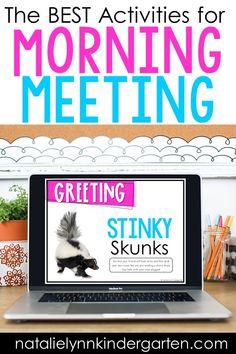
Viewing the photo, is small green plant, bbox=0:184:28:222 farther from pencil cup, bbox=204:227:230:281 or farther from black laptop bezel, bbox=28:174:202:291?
pencil cup, bbox=204:227:230:281

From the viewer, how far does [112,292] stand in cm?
139

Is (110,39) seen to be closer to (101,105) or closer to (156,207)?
(101,105)

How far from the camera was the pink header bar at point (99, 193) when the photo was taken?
1445 millimetres

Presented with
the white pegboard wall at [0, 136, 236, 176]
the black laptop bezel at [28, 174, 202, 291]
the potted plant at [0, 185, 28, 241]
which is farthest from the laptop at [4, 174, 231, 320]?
the white pegboard wall at [0, 136, 236, 176]

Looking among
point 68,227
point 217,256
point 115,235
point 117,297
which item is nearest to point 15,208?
point 68,227

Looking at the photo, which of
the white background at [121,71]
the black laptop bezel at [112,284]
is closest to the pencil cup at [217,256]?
the black laptop bezel at [112,284]

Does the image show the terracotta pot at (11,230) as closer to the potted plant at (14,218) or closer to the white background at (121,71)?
the potted plant at (14,218)

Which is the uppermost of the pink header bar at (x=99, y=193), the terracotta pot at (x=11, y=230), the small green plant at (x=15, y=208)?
the pink header bar at (x=99, y=193)

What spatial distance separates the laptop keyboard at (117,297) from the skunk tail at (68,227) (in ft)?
0.48

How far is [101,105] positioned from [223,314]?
0.75 m

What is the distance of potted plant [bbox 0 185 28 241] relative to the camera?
4.93 ft

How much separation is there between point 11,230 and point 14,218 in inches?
1.6
